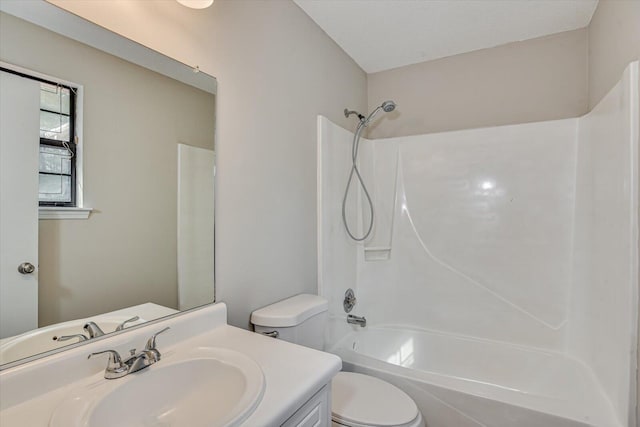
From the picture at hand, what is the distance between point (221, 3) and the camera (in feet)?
4.31

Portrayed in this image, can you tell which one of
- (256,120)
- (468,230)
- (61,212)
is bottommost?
(468,230)

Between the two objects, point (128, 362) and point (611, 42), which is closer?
point (128, 362)

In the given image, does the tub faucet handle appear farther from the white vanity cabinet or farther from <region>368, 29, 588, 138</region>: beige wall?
<region>368, 29, 588, 138</region>: beige wall

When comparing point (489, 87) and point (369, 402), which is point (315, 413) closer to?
point (369, 402)

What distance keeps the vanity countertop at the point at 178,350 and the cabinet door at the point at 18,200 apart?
125 mm

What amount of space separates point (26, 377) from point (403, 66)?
2.77 meters

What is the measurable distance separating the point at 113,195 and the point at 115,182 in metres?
0.04

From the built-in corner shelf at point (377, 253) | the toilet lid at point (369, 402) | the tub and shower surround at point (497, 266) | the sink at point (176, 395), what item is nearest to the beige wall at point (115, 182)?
the sink at point (176, 395)

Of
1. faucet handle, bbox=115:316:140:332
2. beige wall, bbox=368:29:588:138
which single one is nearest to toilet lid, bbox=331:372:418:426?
faucet handle, bbox=115:316:140:332

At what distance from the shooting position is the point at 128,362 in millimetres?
897

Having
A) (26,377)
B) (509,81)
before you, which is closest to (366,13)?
(509,81)

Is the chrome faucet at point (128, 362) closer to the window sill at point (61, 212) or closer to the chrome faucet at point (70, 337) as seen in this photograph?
the chrome faucet at point (70, 337)

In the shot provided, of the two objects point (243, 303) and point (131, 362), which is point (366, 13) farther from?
point (131, 362)

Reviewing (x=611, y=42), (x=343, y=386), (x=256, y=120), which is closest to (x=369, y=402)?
(x=343, y=386)
